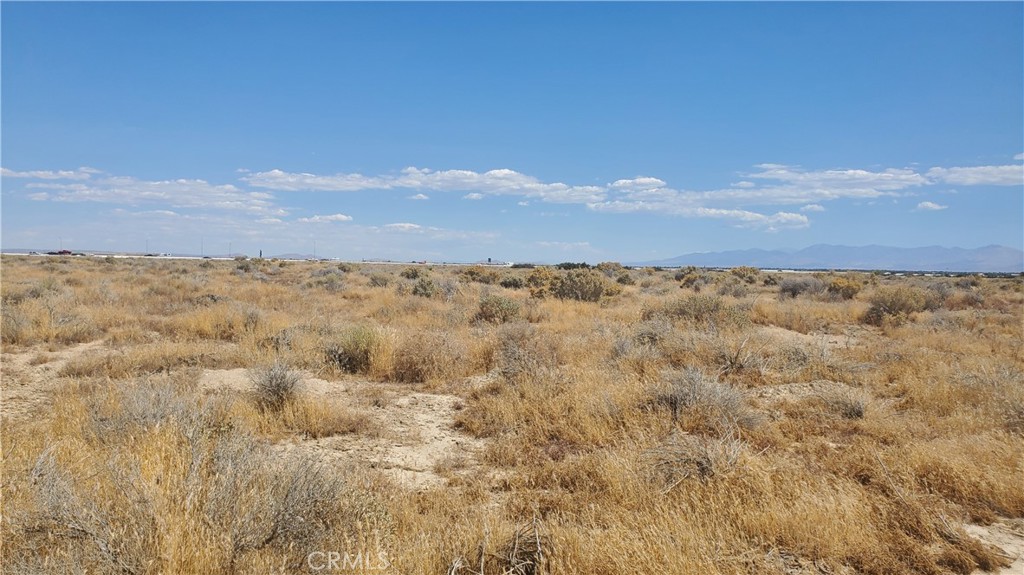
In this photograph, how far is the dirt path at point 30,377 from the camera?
20.0ft

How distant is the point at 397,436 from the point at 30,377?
667cm

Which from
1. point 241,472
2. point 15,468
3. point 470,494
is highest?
point 241,472

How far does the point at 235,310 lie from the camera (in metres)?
11.6

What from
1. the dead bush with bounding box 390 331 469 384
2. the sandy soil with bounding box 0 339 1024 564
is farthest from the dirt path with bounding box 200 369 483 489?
the dead bush with bounding box 390 331 469 384

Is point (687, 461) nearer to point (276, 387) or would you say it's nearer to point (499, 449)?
point (499, 449)

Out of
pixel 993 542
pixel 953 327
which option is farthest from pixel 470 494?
pixel 953 327

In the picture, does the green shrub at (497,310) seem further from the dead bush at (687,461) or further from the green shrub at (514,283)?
the green shrub at (514,283)

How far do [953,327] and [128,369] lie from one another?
1863 centimetres

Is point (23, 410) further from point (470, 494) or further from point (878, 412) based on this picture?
point (878, 412)

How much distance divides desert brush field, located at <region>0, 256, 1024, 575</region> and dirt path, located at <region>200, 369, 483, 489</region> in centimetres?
4

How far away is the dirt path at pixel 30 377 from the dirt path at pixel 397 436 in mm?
1955

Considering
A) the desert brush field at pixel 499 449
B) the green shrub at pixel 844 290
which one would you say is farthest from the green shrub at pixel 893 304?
the green shrub at pixel 844 290

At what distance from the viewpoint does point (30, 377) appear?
7402 mm

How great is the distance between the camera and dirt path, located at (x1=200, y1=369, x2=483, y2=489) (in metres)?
4.78
